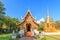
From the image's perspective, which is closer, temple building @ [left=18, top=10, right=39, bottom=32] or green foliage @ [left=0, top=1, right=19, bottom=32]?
temple building @ [left=18, top=10, right=39, bottom=32]

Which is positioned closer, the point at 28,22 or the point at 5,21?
the point at 28,22

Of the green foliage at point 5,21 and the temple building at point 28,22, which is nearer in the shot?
the temple building at point 28,22

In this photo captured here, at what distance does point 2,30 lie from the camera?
42562 millimetres

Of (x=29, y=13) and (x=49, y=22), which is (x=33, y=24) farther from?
(x=49, y=22)

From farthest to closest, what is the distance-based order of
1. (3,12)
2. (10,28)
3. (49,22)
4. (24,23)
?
(10,28), (49,22), (3,12), (24,23)

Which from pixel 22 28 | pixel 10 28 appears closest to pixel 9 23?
pixel 10 28

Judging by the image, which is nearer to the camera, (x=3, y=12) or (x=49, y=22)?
(x=3, y=12)

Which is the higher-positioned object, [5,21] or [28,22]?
[5,21]

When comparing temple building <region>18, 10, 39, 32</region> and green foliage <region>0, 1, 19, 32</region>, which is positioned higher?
green foliage <region>0, 1, 19, 32</region>

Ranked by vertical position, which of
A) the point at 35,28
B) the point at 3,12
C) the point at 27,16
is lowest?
the point at 35,28

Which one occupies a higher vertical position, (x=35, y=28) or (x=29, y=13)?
(x=29, y=13)

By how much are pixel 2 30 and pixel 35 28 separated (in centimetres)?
2160

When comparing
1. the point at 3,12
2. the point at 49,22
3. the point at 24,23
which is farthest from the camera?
the point at 49,22

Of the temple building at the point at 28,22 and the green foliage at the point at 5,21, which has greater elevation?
the green foliage at the point at 5,21
